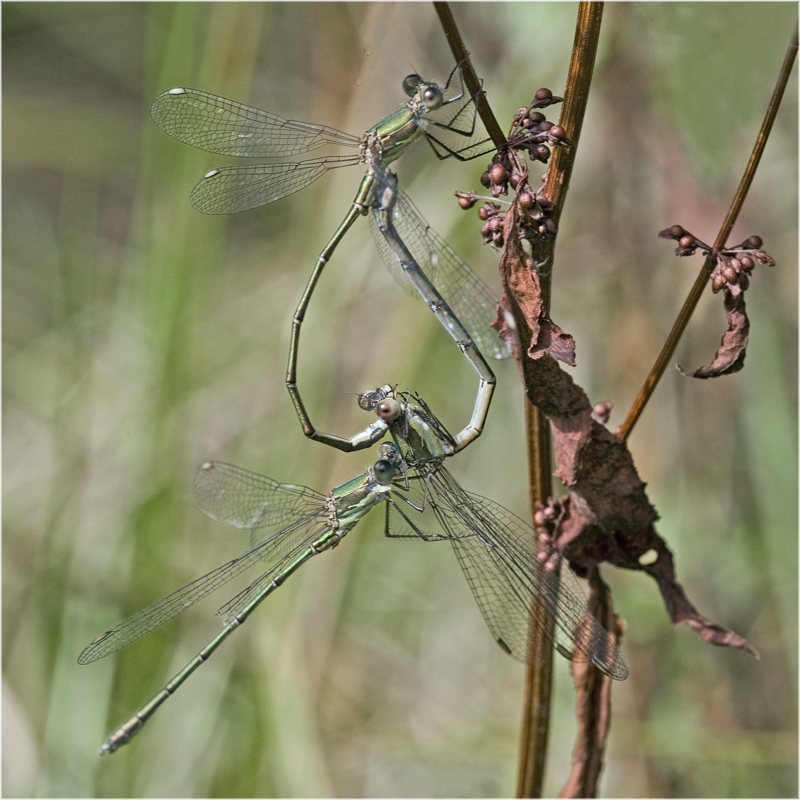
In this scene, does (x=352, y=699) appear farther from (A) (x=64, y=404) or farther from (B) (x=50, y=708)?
(A) (x=64, y=404)

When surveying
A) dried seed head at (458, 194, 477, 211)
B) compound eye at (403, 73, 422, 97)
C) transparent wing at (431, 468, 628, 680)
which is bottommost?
transparent wing at (431, 468, 628, 680)

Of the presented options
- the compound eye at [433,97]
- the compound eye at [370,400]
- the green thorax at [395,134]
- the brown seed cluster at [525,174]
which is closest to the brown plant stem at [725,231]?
the brown seed cluster at [525,174]

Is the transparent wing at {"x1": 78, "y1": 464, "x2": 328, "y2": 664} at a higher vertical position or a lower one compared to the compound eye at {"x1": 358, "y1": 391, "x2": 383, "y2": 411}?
lower

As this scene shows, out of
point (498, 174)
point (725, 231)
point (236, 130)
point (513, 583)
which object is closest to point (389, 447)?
point (513, 583)

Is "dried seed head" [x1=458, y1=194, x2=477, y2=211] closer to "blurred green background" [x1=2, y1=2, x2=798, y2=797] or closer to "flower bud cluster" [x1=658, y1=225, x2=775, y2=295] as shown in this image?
"flower bud cluster" [x1=658, y1=225, x2=775, y2=295]

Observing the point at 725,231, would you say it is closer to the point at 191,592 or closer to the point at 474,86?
the point at 474,86

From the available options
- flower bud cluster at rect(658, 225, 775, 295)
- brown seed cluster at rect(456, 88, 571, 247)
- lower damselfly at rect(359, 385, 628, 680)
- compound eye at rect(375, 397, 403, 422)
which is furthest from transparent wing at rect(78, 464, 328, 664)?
flower bud cluster at rect(658, 225, 775, 295)

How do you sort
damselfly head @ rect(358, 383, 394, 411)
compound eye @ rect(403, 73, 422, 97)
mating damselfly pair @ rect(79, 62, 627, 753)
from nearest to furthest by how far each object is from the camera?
mating damselfly pair @ rect(79, 62, 627, 753)
damselfly head @ rect(358, 383, 394, 411)
compound eye @ rect(403, 73, 422, 97)

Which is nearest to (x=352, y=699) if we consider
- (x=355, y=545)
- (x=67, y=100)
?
(x=355, y=545)
